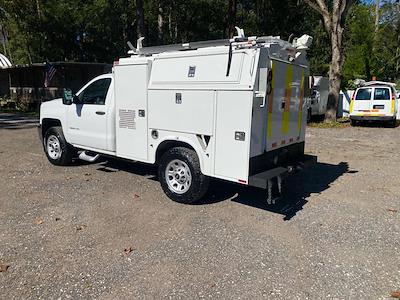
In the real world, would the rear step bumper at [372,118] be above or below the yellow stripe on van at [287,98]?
below

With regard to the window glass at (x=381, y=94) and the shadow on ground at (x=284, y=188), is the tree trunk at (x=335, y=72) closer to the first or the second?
the window glass at (x=381, y=94)

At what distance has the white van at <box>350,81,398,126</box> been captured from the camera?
1622 cm

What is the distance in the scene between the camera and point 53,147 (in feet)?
27.0

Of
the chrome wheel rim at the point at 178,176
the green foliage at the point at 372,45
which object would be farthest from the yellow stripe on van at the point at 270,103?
the green foliage at the point at 372,45

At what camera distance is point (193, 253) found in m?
4.20

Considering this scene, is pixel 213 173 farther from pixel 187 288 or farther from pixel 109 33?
pixel 109 33

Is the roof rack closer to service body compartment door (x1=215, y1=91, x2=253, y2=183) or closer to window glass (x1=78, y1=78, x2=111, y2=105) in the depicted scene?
service body compartment door (x1=215, y1=91, x2=253, y2=183)

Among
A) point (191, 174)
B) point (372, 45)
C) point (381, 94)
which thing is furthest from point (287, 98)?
point (372, 45)

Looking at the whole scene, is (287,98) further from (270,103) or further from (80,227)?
(80,227)

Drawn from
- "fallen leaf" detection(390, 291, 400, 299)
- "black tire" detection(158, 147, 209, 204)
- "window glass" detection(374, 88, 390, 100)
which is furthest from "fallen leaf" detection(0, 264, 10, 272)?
"window glass" detection(374, 88, 390, 100)

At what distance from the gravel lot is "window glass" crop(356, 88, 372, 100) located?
10.2 m

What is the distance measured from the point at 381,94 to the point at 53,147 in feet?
47.4

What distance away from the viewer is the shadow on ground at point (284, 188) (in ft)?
19.1

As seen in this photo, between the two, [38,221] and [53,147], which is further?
[53,147]
